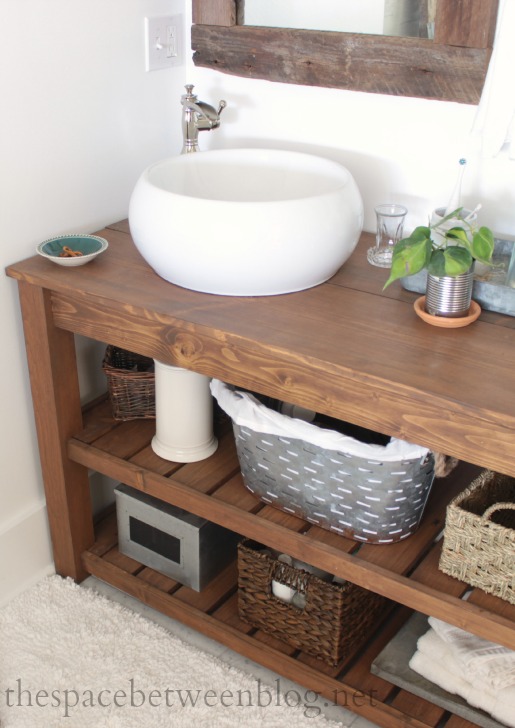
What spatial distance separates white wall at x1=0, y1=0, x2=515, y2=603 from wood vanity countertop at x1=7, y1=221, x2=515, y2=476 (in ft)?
0.60

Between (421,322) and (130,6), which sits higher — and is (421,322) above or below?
below

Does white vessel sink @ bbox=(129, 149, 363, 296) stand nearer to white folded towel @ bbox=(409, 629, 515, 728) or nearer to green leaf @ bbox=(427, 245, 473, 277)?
green leaf @ bbox=(427, 245, 473, 277)

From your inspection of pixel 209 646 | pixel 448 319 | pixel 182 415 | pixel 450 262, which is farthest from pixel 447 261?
pixel 209 646

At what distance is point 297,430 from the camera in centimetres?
153

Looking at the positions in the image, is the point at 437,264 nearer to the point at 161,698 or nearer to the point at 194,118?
the point at 194,118

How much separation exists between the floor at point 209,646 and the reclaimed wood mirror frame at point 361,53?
121 centimetres

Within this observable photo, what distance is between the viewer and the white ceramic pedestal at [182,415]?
177 centimetres

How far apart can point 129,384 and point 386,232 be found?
0.65 metres

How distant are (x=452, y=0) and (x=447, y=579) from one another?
1.05 meters

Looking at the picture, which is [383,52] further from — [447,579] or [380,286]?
[447,579]

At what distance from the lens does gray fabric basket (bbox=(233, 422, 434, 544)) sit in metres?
1.51

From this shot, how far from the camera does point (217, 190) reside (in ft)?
5.97

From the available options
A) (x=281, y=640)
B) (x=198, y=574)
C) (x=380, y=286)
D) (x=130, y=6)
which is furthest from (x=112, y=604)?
(x=130, y=6)

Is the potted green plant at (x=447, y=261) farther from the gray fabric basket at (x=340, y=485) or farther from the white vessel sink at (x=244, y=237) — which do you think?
the gray fabric basket at (x=340, y=485)
